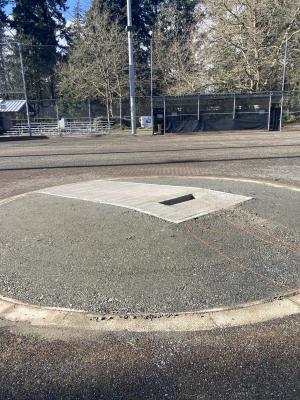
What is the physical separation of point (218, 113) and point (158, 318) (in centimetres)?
2624

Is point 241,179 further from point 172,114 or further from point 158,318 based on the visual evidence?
point 172,114

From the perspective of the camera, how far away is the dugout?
27.0m

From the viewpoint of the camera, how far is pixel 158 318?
317 centimetres

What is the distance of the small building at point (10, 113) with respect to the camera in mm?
29306

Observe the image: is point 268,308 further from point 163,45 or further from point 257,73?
point 163,45

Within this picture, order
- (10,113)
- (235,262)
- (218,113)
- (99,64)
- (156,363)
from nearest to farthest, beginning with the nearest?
(156,363) → (235,262) → (218,113) → (10,113) → (99,64)

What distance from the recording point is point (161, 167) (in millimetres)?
11711

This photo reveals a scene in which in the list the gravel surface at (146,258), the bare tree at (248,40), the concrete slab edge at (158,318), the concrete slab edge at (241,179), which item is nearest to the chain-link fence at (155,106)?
the bare tree at (248,40)

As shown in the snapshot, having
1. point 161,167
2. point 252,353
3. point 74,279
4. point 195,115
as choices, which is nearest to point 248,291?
point 252,353

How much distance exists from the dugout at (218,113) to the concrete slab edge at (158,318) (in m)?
24.6

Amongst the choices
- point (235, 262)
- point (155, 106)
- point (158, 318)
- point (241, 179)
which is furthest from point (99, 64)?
point (158, 318)

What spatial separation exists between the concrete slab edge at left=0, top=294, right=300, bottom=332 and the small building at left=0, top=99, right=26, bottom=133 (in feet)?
94.7

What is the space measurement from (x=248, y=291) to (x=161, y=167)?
8407 mm

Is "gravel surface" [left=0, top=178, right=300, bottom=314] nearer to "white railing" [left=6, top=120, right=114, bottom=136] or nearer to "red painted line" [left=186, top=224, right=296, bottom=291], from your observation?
"red painted line" [left=186, top=224, right=296, bottom=291]
